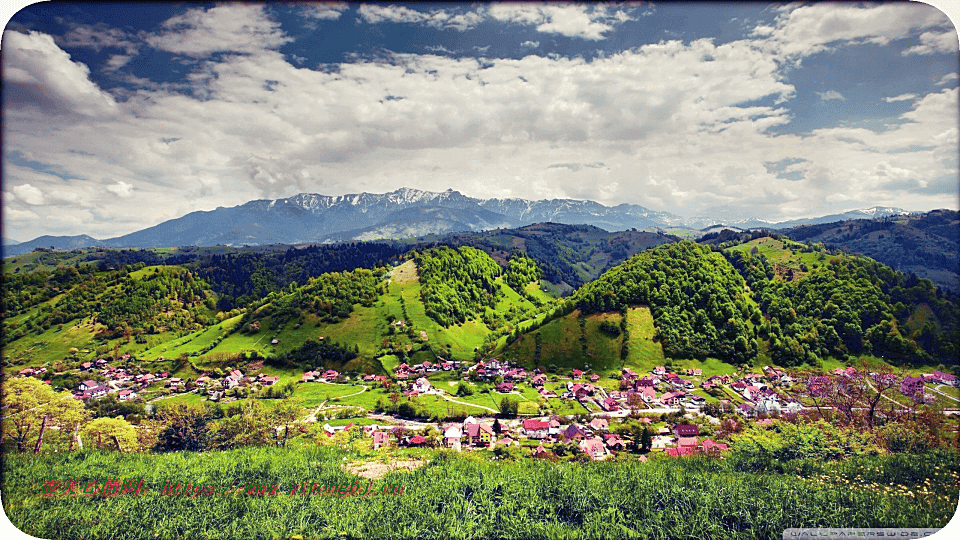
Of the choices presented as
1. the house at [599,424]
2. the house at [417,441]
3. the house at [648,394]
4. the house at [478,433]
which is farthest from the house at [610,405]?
the house at [417,441]

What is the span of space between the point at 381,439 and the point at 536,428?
14915 mm

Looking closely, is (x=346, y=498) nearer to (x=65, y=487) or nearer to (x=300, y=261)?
(x=65, y=487)

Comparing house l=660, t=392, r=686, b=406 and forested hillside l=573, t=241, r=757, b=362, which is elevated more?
forested hillside l=573, t=241, r=757, b=362

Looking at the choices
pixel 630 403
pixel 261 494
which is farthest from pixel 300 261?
pixel 261 494

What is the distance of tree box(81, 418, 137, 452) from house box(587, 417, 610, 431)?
121ft

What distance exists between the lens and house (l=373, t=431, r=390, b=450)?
31234mm

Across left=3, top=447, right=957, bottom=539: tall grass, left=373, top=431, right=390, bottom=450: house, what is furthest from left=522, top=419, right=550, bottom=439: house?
left=3, top=447, right=957, bottom=539: tall grass

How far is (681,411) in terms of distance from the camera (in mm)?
→ 42469

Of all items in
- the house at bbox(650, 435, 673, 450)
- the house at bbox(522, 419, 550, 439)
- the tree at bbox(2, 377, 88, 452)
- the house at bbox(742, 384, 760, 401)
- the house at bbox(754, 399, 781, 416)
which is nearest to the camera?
the tree at bbox(2, 377, 88, 452)

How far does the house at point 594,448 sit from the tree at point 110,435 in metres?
31.8

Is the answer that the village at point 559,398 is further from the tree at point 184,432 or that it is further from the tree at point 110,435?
the tree at point 110,435

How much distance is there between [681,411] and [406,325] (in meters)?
53.0

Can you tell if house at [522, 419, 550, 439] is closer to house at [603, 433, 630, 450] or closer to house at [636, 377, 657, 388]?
house at [603, 433, 630, 450]

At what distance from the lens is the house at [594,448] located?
29.8 m
